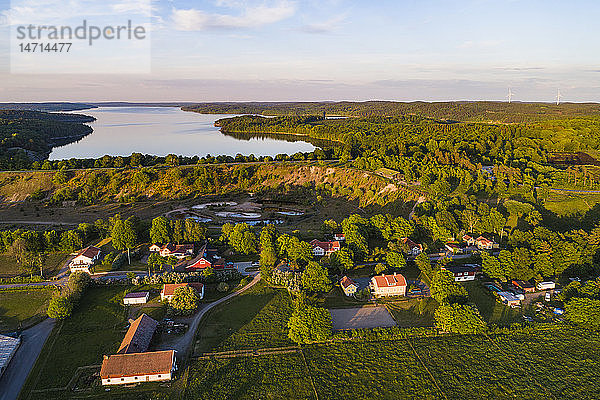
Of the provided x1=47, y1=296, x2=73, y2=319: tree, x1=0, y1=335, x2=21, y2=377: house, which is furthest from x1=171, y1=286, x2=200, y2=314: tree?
x1=0, y1=335, x2=21, y2=377: house

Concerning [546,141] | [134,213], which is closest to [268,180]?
[134,213]

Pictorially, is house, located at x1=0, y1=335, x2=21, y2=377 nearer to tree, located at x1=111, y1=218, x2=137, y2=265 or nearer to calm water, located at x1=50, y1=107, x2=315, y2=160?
tree, located at x1=111, y1=218, x2=137, y2=265

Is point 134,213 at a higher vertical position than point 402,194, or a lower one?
lower

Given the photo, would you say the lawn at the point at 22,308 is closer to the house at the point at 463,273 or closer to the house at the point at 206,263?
the house at the point at 206,263

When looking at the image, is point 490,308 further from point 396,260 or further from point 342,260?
point 342,260

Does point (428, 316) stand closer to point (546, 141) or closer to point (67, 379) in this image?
point (67, 379)

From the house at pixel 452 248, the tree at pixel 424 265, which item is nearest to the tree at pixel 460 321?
the tree at pixel 424 265
